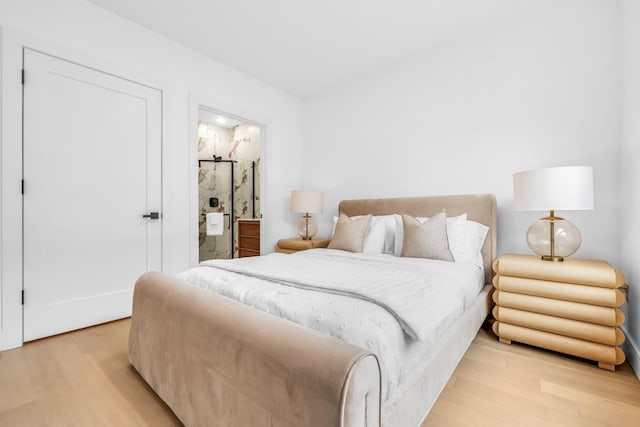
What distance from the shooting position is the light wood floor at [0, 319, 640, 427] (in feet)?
4.31

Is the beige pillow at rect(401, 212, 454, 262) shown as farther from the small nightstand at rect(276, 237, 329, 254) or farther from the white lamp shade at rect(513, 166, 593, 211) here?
the small nightstand at rect(276, 237, 329, 254)

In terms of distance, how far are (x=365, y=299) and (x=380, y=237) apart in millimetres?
1609

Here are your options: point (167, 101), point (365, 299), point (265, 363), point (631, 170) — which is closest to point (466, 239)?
point (631, 170)

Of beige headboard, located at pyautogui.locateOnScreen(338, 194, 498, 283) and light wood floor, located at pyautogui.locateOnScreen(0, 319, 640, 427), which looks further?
beige headboard, located at pyautogui.locateOnScreen(338, 194, 498, 283)

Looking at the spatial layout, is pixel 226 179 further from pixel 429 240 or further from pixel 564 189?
pixel 564 189

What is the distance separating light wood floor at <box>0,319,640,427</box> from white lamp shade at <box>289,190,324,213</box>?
222 cm

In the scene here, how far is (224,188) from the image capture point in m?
5.40

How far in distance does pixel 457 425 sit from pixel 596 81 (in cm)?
267

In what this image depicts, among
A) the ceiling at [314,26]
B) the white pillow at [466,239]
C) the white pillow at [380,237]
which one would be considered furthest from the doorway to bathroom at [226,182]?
the white pillow at [466,239]

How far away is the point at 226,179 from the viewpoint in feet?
17.7

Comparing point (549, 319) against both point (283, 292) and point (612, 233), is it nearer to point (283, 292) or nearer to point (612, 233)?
point (612, 233)

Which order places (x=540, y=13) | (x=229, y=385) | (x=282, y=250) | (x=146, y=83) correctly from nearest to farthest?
1. (x=229, y=385)
2. (x=540, y=13)
3. (x=146, y=83)
4. (x=282, y=250)

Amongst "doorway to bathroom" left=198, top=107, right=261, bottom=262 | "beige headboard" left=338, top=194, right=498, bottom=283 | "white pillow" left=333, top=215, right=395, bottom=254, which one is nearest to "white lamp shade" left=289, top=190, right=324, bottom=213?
"beige headboard" left=338, top=194, right=498, bottom=283

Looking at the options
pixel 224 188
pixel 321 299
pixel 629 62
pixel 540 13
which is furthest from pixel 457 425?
pixel 224 188
